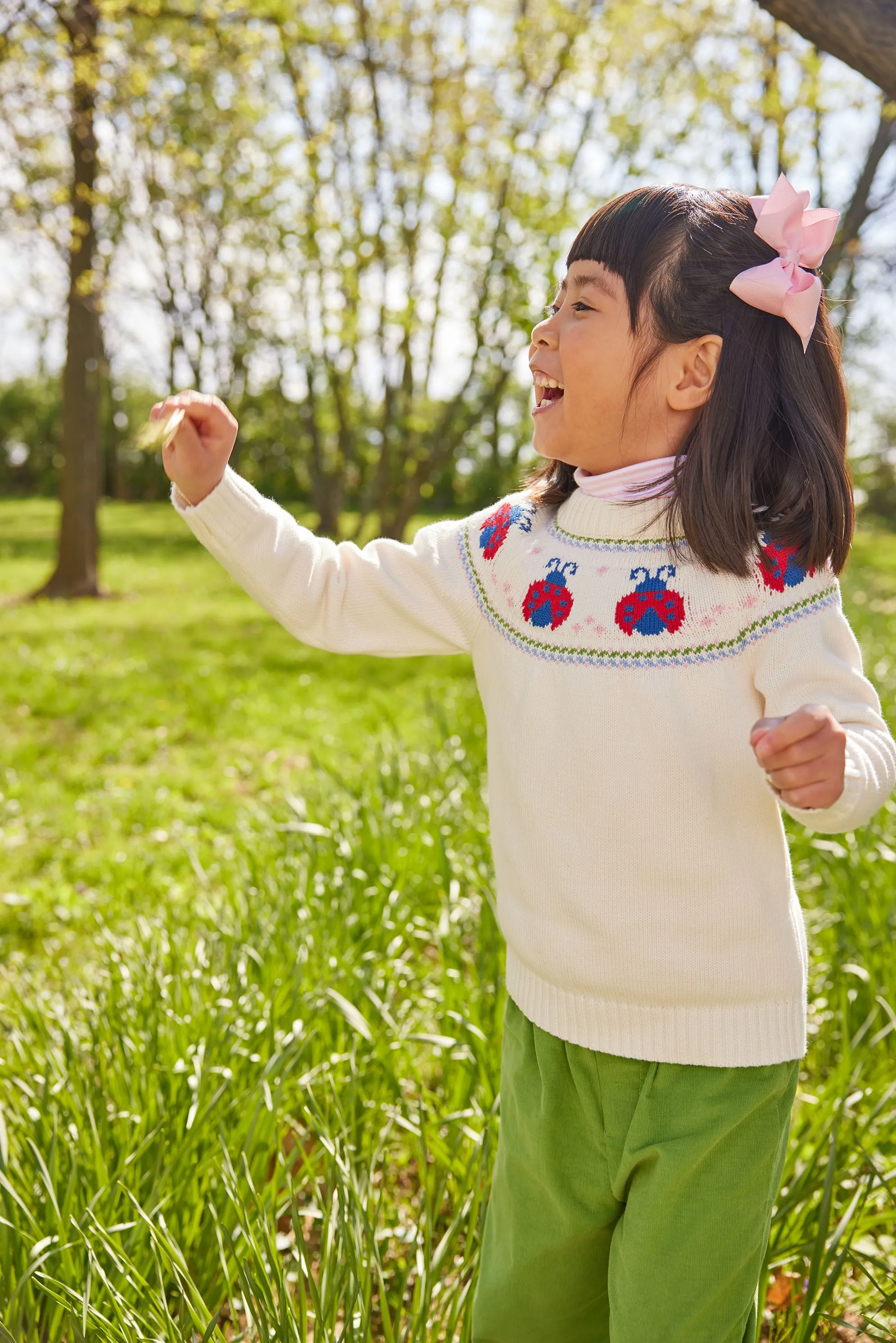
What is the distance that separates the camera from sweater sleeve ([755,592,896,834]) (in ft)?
3.69

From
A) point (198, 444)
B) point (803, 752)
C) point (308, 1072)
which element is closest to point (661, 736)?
point (803, 752)

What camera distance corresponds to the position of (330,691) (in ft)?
23.7

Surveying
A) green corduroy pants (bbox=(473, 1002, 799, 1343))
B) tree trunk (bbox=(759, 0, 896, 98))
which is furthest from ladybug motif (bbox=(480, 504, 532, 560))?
tree trunk (bbox=(759, 0, 896, 98))

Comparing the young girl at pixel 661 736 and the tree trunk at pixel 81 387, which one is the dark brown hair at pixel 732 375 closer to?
the young girl at pixel 661 736

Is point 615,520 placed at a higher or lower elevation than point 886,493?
higher

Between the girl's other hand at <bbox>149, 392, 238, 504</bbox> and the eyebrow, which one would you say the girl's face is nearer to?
the eyebrow

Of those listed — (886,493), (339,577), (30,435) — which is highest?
(339,577)

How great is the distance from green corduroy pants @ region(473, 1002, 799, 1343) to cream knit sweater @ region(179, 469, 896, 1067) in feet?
0.17

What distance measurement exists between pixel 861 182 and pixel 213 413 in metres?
6.27

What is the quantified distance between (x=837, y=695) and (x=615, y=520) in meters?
0.36

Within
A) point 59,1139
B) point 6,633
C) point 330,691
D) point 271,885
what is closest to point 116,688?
point 330,691

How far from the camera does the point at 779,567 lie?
4.18ft

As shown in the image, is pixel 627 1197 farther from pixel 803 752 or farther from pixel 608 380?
pixel 608 380

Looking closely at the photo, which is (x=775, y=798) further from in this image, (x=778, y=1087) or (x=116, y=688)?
(x=116, y=688)
